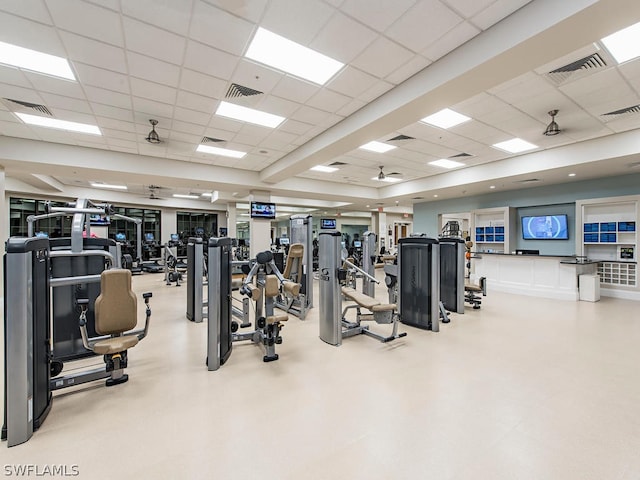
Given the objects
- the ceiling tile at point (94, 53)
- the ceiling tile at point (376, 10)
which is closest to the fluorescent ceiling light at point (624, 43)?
the ceiling tile at point (376, 10)

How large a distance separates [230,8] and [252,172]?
6444 millimetres

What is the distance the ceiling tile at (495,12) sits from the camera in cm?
264

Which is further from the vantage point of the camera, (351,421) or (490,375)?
(490,375)

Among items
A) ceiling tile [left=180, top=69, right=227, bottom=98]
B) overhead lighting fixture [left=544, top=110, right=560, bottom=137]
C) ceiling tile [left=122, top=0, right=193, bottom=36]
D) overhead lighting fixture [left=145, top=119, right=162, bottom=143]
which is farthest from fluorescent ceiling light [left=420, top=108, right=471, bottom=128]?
overhead lighting fixture [left=145, top=119, right=162, bottom=143]

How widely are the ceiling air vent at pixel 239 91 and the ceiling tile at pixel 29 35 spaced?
1.86 metres

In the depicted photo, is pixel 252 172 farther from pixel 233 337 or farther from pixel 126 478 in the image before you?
pixel 126 478

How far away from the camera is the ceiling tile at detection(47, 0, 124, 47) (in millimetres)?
2668

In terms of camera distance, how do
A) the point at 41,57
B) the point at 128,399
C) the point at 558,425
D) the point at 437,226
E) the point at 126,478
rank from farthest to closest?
1. the point at 437,226
2. the point at 41,57
3. the point at 128,399
4. the point at 558,425
5. the point at 126,478

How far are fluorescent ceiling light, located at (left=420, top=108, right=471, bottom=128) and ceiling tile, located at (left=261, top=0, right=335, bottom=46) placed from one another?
263cm

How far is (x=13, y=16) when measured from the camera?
9.12 ft

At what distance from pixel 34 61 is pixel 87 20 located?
4.41 ft

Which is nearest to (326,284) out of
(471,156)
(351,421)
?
(351,421)

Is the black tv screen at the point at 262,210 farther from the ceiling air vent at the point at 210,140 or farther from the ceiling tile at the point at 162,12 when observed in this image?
the ceiling tile at the point at 162,12

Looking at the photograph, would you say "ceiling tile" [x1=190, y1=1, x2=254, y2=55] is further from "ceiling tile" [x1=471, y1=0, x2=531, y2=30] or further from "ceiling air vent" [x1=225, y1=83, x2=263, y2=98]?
"ceiling tile" [x1=471, y1=0, x2=531, y2=30]
